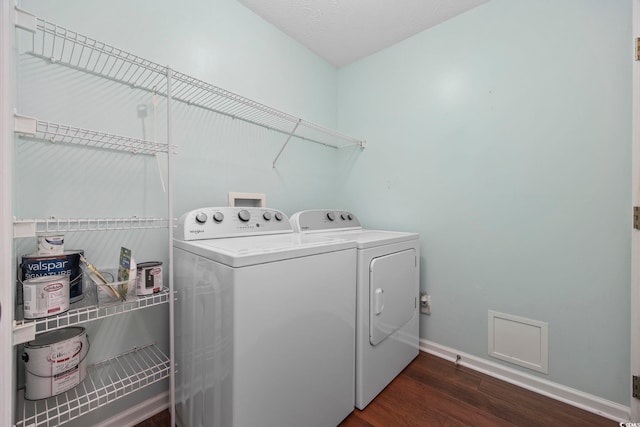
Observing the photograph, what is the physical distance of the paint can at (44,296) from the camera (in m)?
0.81

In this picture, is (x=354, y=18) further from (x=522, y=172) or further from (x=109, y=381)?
(x=109, y=381)

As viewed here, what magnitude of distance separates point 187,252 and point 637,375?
2.17m

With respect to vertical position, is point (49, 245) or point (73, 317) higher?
point (49, 245)

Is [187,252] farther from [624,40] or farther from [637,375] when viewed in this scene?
[624,40]

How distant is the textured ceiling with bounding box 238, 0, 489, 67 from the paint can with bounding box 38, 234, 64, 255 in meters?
1.78

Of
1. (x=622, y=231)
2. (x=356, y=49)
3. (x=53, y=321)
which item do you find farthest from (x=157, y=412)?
(x=356, y=49)

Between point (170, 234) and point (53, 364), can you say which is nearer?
point (53, 364)

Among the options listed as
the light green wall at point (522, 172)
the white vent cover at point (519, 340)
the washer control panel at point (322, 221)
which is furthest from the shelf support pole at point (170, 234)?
the white vent cover at point (519, 340)

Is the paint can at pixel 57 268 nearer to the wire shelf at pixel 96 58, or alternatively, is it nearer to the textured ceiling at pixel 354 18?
the wire shelf at pixel 96 58

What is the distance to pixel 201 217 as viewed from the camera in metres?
1.31

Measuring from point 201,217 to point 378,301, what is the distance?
40.8 inches

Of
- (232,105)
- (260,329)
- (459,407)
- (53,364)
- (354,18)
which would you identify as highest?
(354,18)

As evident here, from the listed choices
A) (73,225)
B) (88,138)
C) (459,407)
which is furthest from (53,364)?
(459,407)

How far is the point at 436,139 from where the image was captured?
1.93 m
